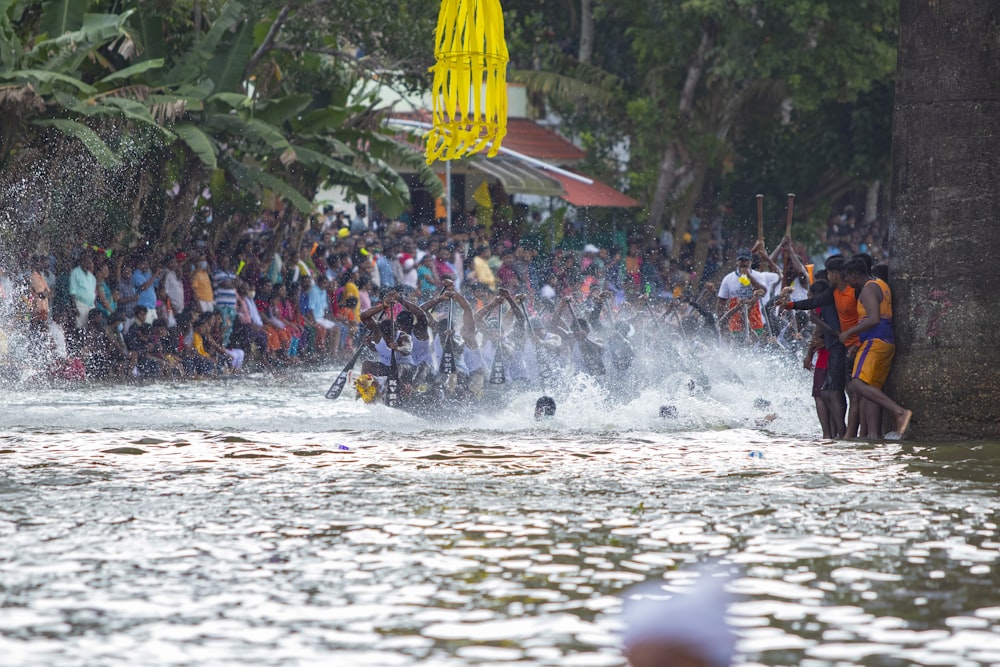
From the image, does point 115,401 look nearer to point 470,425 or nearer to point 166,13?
point 470,425

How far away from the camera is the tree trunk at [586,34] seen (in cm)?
3356

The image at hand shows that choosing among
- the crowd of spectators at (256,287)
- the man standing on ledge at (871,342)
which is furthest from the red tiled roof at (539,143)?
the man standing on ledge at (871,342)

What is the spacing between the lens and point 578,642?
6035mm

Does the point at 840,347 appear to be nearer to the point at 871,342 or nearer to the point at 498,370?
the point at 871,342

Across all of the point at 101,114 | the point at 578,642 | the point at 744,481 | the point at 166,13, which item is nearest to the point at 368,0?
the point at 166,13

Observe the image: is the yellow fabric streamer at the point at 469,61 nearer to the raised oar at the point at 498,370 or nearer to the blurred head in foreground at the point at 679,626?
the raised oar at the point at 498,370

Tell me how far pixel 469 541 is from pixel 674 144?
24.9m

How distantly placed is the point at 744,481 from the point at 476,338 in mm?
5725

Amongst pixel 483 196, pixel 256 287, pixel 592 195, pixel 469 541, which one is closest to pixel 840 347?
pixel 469 541

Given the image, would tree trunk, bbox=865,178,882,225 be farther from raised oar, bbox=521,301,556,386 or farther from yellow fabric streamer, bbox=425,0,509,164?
yellow fabric streamer, bbox=425,0,509,164

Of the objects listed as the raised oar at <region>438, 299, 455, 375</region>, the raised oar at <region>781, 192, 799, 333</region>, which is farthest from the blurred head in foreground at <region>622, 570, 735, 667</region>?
the raised oar at <region>781, 192, 799, 333</region>

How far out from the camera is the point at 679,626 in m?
6.21

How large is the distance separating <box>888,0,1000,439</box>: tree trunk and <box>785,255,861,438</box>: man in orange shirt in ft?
1.34

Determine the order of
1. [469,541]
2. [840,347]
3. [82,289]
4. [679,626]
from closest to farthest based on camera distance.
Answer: [679,626] → [469,541] → [840,347] → [82,289]
